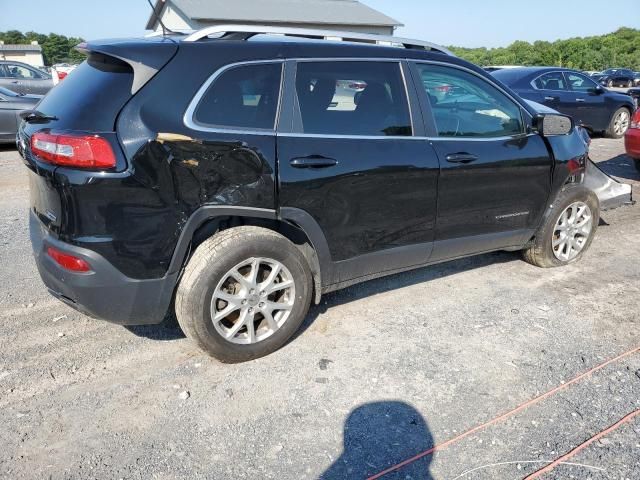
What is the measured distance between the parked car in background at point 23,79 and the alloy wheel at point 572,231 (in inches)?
564

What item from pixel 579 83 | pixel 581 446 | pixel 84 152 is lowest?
pixel 581 446

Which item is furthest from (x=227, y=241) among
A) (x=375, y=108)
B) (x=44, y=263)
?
(x=375, y=108)

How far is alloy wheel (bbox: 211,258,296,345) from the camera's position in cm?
303

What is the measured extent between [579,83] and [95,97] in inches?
435

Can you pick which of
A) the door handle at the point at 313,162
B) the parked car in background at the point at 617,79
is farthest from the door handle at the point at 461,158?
the parked car in background at the point at 617,79

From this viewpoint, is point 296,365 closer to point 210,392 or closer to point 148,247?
point 210,392

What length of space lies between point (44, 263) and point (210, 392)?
1.13m

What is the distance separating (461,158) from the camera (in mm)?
3664

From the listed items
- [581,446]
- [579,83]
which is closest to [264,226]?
[581,446]

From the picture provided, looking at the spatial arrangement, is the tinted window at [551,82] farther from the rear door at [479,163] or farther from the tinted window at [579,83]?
the rear door at [479,163]

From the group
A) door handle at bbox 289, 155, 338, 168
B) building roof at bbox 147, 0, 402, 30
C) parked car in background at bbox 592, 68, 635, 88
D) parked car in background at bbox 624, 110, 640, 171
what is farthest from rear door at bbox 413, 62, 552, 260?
parked car in background at bbox 592, 68, 635, 88

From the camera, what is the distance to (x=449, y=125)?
3.72m

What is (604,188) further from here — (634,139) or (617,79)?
(617,79)

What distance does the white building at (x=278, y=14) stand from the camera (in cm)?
3161
